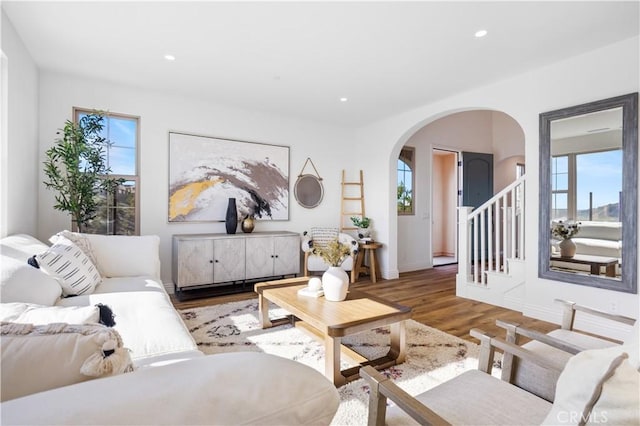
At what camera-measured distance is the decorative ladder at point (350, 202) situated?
567 centimetres

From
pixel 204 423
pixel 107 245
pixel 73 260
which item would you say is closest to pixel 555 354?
pixel 204 423

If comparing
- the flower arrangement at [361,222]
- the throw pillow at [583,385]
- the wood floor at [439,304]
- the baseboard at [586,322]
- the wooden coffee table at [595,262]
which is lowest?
the wood floor at [439,304]

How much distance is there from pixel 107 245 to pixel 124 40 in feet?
6.07

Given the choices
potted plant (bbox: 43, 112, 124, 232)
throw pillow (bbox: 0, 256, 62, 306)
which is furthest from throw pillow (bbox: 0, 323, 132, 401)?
potted plant (bbox: 43, 112, 124, 232)

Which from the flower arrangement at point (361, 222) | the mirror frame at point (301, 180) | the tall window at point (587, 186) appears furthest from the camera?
the flower arrangement at point (361, 222)

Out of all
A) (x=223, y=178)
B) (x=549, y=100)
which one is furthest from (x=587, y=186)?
(x=223, y=178)

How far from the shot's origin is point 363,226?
5.36 metres

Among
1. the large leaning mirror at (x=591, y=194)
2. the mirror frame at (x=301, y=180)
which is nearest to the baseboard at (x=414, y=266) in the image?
the mirror frame at (x=301, y=180)

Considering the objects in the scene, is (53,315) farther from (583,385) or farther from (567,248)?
(567,248)

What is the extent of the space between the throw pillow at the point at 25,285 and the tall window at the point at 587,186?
165 inches

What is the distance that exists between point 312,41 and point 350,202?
3.30 metres

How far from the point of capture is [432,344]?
103 inches

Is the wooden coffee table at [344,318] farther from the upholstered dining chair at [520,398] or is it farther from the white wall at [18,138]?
the white wall at [18,138]

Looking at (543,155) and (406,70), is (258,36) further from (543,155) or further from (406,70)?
(543,155)
